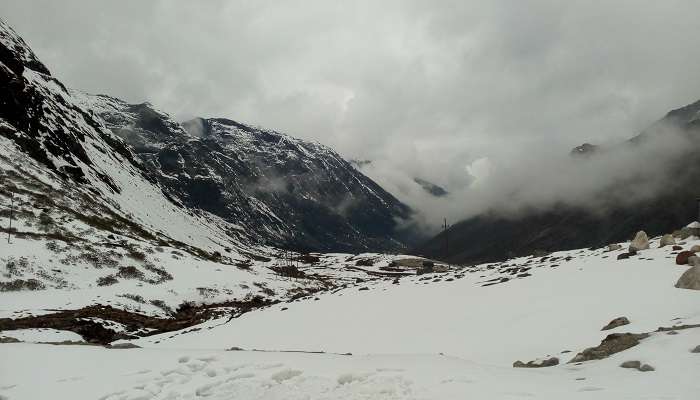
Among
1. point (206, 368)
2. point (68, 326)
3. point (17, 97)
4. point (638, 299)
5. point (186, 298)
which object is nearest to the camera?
point (206, 368)

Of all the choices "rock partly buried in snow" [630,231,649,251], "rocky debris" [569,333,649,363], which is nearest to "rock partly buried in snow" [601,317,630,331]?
"rocky debris" [569,333,649,363]

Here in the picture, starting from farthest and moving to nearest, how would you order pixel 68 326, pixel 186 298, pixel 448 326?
pixel 186 298 < pixel 68 326 < pixel 448 326

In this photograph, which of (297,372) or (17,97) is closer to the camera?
(297,372)

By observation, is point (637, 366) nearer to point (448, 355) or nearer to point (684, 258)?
point (448, 355)

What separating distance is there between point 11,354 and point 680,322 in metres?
18.1

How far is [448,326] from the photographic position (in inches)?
725

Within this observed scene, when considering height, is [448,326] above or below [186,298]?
below

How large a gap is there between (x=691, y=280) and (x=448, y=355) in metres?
8.69

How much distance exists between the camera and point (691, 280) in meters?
14.8

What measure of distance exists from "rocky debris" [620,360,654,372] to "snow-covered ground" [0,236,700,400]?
0.63ft

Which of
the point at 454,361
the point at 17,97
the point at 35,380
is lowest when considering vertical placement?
the point at 454,361

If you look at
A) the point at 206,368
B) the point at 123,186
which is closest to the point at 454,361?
the point at 206,368

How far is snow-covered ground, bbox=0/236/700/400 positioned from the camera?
8.03 meters

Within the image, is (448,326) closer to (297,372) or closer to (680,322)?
(680,322)
